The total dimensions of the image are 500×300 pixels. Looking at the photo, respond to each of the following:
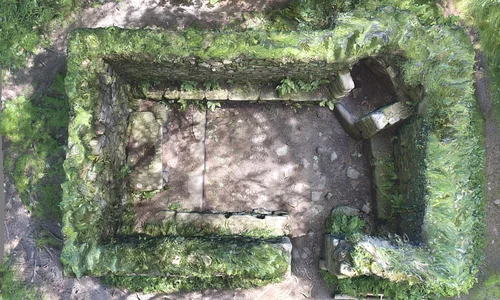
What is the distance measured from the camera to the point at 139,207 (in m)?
6.22

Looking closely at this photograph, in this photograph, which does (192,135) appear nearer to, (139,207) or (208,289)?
(139,207)

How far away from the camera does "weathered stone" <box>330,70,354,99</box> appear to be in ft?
18.3

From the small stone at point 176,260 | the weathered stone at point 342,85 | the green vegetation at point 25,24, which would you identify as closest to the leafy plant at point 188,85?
the weathered stone at point 342,85

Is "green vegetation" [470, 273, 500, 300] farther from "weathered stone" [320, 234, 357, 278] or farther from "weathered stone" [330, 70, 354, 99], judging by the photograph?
"weathered stone" [330, 70, 354, 99]

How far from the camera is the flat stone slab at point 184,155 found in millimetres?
6293

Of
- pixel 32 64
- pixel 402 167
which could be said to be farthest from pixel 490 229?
pixel 32 64

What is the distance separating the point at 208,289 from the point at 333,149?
2.72 meters

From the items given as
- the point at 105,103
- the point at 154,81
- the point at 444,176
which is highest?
the point at 154,81

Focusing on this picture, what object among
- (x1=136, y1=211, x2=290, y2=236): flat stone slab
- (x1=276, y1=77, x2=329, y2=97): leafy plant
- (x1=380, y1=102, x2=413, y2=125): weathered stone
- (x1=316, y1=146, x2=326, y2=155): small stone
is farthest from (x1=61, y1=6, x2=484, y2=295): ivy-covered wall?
(x1=316, y1=146, x2=326, y2=155): small stone

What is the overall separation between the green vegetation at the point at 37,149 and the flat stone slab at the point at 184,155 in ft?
4.80

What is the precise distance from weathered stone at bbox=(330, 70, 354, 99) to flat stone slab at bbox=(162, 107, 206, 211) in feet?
6.34

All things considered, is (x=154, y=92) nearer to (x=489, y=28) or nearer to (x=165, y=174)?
(x=165, y=174)

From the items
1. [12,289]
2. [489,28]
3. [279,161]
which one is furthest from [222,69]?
[12,289]

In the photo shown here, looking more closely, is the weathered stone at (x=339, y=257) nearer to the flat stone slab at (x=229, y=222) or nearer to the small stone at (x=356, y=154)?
the flat stone slab at (x=229, y=222)
